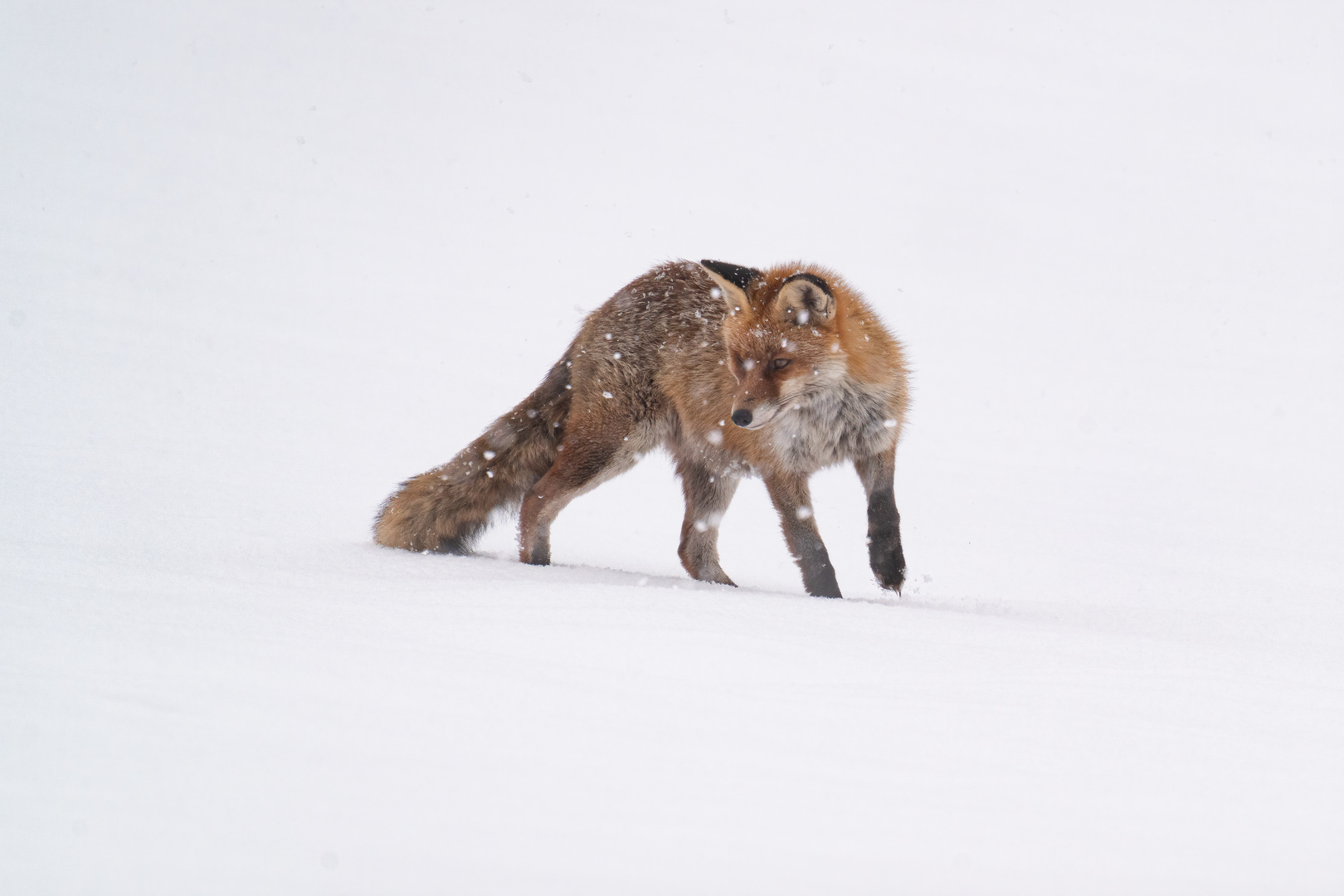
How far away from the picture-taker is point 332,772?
1.90m

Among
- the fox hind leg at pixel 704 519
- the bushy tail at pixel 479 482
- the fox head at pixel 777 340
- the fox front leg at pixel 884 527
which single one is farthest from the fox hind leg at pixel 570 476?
the fox front leg at pixel 884 527

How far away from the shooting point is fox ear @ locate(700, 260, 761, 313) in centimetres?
457

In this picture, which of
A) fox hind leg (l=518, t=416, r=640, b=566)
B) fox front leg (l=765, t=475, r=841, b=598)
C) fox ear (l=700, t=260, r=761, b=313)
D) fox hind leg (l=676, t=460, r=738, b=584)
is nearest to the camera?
fox front leg (l=765, t=475, r=841, b=598)

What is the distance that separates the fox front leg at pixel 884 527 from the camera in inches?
183

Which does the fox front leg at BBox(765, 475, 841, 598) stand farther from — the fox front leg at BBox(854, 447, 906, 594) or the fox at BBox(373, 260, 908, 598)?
the fox front leg at BBox(854, 447, 906, 594)

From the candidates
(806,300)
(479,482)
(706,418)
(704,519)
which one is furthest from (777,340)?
(479,482)

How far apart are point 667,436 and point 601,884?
3.61 meters

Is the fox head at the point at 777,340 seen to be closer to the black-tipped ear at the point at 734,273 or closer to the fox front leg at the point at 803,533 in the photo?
the black-tipped ear at the point at 734,273

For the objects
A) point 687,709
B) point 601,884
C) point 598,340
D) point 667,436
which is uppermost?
point 598,340

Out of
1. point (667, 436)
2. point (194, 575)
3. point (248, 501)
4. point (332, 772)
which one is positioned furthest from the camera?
point (248, 501)

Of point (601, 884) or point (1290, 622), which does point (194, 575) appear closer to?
point (601, 884)

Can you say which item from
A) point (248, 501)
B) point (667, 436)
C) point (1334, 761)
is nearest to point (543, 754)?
point (1334, 761)

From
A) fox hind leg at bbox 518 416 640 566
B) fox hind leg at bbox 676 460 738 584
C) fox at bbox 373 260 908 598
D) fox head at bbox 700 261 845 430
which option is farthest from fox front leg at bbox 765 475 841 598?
fox hind leg at bbox 518 416 640 566

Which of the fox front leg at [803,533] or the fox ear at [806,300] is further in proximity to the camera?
the fox front leg at [803,533]
